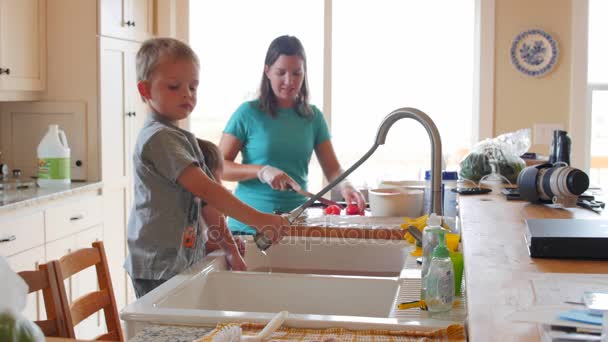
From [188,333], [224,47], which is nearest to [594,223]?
[188,333]

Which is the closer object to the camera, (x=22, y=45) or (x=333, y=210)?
(x=333, y=210)

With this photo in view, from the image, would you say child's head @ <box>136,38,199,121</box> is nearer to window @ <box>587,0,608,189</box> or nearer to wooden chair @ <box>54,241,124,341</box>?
wooden chair @ <box>54,241,124,341</box>

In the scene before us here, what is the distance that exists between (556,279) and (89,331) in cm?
300

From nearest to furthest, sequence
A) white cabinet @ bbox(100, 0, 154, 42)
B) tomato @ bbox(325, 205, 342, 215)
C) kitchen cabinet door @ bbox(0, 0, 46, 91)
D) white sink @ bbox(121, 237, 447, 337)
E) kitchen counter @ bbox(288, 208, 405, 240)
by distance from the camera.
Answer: white sink @ bbox(121, 237, 447, 337), kitchen counter @ bbox(288, 208, 405, 240), tomato @ bbox(325, 205, 342, 215), kitchen cabinet door @ bbox(0, 0, 46, 91), white cabinet @ bbox(100, 0, 154, 42)

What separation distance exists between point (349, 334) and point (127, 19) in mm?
3216

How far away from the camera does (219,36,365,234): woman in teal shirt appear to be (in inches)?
104

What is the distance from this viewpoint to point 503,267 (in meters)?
1.06

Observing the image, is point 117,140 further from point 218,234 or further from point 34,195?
point 218,234

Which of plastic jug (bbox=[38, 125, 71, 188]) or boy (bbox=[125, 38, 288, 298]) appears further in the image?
plastic jug (bbox=[38, 125, 71, 188])

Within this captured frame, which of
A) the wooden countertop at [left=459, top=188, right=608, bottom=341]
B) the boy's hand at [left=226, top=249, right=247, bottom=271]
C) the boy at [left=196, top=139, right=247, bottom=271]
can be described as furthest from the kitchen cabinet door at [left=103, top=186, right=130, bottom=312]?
the wooden countertop at [left=459, top=188, right=608, bottom=341]

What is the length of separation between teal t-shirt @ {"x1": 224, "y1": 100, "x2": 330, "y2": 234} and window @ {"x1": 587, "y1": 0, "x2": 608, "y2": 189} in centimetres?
219

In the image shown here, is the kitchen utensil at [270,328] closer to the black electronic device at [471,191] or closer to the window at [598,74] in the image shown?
the black electronic device at [471,191]

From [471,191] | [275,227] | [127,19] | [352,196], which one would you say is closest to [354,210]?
[352,196]

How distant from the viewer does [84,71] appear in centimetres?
367
